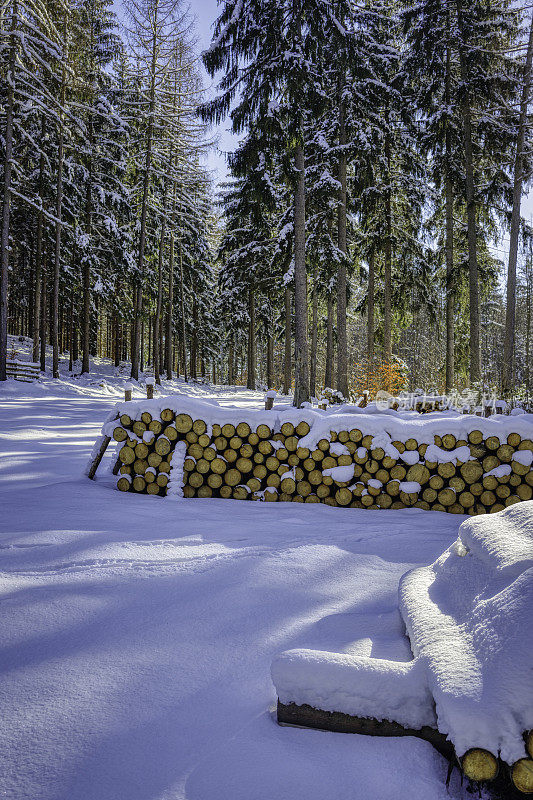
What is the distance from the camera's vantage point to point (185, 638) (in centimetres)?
229

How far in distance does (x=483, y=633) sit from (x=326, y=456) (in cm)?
360

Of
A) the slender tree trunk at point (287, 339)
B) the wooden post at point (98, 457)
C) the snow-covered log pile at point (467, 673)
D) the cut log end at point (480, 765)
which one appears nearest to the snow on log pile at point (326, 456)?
the wooden post at point (98, 457)

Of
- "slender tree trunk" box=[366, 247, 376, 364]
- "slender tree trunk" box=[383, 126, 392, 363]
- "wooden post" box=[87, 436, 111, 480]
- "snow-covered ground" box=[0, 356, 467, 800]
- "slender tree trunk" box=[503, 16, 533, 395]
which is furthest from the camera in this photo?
"slender tree trunk" box=[366, 247, 376, 364]

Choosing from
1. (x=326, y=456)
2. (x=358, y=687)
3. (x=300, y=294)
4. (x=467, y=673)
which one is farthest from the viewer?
(x=300, y=294)

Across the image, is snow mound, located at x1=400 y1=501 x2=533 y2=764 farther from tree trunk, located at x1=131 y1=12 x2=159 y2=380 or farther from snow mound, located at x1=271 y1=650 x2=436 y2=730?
tree trunk, located at x1=131 y1=12 x2=159 y2=380

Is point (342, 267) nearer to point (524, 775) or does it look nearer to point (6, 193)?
point (6, 193)

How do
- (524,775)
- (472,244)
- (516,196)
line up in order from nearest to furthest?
1. (524,775)
2. (516,196)
3. (472,244)

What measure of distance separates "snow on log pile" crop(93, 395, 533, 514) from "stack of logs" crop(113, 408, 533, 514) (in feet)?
0.04

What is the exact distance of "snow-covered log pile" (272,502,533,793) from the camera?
131 cm

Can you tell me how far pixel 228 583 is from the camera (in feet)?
9.62

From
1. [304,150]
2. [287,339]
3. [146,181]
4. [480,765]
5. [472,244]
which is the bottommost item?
[480,765]

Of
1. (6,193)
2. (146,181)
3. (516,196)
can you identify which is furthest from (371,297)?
(6,193)

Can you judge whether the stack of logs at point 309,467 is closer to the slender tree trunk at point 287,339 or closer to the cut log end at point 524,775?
the cut log end at point 524,775

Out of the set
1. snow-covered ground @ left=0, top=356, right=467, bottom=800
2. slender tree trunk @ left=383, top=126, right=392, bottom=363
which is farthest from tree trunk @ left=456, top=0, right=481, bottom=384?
snow-covered ground @ left=0, top=356, right=467, bottom=800
